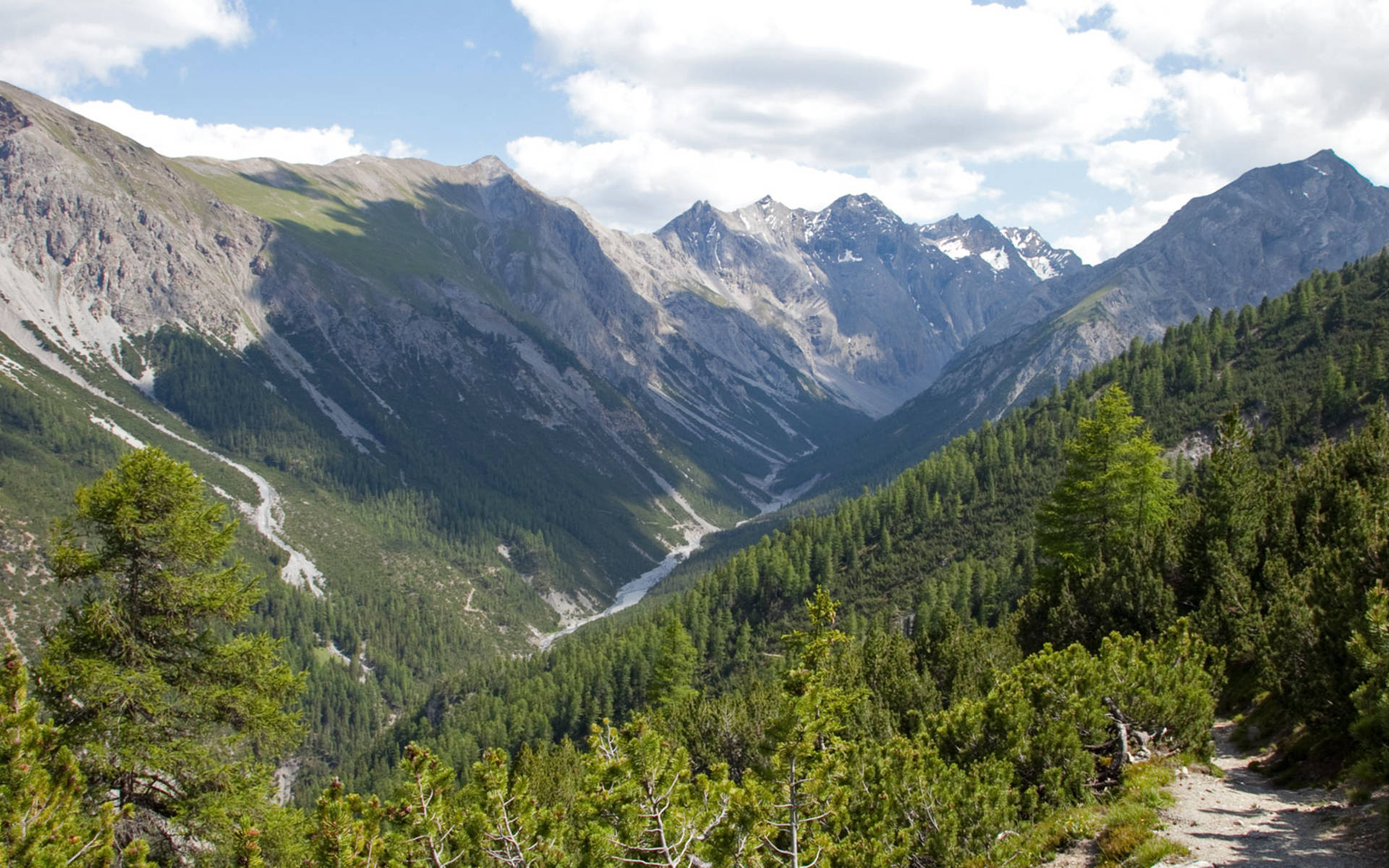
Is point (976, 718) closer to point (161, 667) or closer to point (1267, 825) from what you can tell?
point (1267, 825)

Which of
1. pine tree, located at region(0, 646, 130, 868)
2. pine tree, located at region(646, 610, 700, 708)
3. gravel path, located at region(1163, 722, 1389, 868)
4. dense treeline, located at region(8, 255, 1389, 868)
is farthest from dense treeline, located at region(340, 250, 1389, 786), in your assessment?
pine tree, located at region(0, 646, 130, 868)

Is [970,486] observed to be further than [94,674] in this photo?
Yes

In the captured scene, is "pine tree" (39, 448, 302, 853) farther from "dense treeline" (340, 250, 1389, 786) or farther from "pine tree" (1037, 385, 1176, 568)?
"dense treeline" (340, 250, 1389, 786)

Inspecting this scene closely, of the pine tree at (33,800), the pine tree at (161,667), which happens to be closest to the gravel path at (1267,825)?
the pine tree at (33,800)

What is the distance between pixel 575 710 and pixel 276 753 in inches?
4242

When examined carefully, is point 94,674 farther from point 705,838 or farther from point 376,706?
point 376,706

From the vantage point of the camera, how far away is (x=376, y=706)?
198 m

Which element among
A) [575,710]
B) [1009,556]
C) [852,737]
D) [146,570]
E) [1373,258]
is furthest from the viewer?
[1373,258]

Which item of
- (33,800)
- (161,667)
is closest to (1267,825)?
(33,800)

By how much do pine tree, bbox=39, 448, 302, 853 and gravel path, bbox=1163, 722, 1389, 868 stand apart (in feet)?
73.2

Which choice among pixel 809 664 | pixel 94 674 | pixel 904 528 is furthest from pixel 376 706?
pixel 94 674

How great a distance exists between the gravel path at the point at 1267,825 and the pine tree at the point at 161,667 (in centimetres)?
2231

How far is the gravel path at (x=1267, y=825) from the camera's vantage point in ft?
59.0

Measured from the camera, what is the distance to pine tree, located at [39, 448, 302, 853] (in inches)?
709
